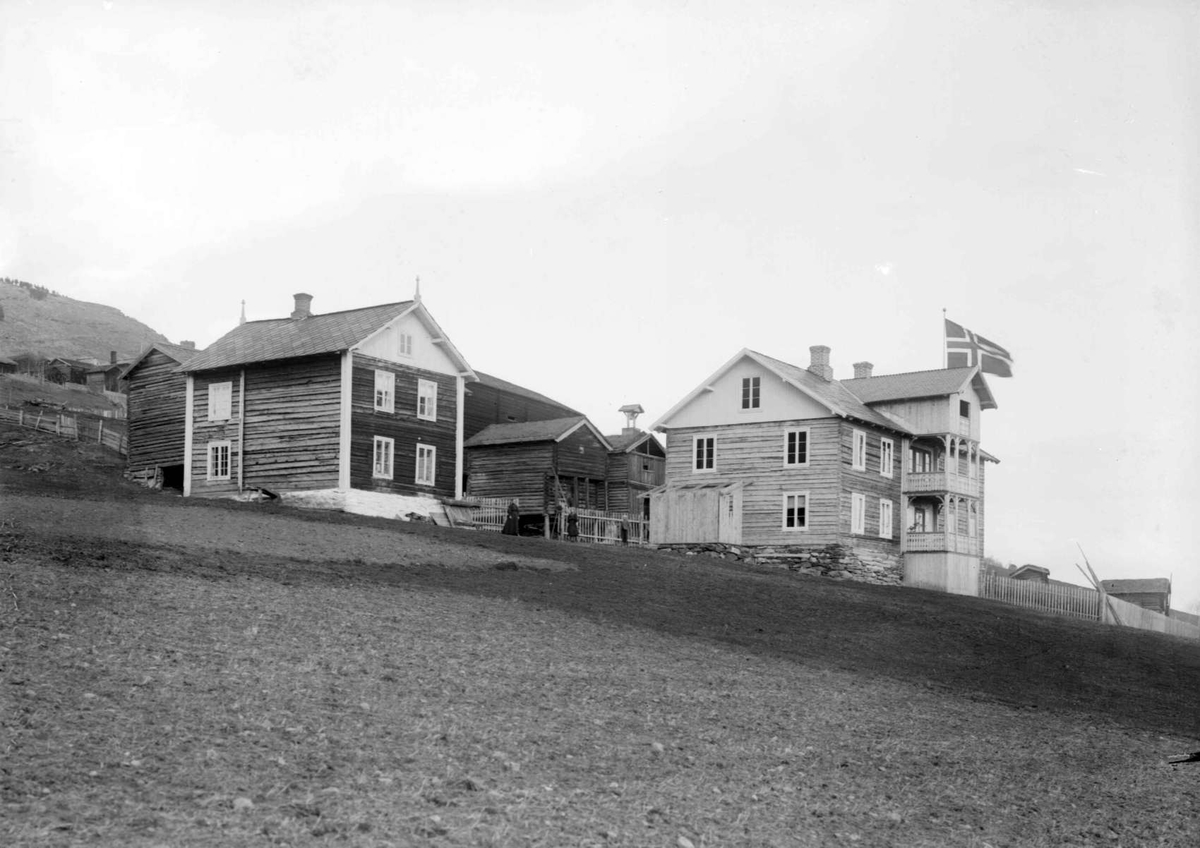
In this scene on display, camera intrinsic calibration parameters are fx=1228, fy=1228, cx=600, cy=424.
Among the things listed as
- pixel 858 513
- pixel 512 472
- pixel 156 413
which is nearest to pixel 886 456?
pixel 858 513

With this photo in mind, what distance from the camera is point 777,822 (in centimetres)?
1040

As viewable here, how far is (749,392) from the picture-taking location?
50156 mm

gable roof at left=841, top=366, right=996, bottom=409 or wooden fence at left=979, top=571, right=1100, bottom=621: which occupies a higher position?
gable roof at left=841, top=366, right=996, bottom=409

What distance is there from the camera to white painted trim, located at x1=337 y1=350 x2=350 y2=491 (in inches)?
1730

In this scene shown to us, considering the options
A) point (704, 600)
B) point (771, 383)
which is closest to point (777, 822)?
point (704, 600)

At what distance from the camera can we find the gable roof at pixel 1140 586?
76875mm

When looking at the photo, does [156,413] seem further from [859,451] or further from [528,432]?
[859,451]

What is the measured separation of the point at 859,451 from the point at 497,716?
38469 mm

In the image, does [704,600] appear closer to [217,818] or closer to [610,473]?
[217,818]

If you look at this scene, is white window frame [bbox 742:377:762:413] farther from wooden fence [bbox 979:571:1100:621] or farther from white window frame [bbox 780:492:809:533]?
wooden fence [bbox 979:571:1100:621]

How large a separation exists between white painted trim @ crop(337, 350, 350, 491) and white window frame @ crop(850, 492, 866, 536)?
63.9 ft

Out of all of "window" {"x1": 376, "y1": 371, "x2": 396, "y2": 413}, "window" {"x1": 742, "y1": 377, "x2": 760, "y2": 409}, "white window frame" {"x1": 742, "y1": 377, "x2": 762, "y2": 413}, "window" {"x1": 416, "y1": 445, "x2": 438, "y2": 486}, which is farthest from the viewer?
"window" {"x1": 742, "y1": 377, "x2": 760, "y2": 409}

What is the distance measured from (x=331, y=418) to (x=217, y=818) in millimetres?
37149

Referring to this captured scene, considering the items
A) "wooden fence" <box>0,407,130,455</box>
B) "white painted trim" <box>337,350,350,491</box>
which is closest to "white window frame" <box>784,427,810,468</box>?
"white painted trim" <box>337,350,350,491</box>
